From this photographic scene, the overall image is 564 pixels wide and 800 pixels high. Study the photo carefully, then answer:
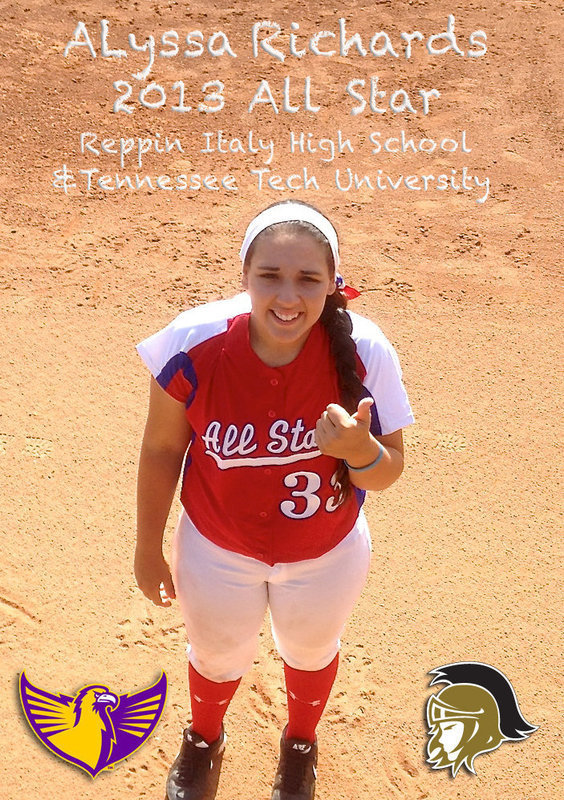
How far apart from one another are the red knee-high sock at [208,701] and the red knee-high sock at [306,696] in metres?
0.19

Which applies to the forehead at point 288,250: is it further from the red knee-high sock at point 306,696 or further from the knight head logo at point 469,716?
the knight head logo at point 469,716

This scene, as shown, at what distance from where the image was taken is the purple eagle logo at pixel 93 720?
347 centimetres

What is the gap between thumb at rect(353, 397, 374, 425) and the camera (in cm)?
221

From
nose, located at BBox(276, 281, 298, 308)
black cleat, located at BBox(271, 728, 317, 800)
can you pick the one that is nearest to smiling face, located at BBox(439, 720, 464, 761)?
black cleat, located at BBox(271, 728, 317, 800)

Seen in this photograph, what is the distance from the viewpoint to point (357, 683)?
375 centimetres

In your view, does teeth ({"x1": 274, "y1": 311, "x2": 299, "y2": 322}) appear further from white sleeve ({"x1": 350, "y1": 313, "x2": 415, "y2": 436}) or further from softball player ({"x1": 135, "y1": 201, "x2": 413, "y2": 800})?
white sleeve ({"x1": 350, "y1": 313, "x2": 415, "y2": 436})

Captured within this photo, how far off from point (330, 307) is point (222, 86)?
5.89 metres

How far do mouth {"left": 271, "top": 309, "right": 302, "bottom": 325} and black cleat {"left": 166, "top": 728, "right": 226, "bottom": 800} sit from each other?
1711 millimetres

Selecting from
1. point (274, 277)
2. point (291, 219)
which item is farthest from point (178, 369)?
point (291, 219)

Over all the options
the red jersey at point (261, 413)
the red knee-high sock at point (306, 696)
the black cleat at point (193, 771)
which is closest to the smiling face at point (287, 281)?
the red jersey at point (261, 413)

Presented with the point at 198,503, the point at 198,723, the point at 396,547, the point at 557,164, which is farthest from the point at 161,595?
the point at 557,164

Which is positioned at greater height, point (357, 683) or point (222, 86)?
point (222, 86)

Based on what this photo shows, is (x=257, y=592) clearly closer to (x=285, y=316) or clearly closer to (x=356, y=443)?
(x=356, y=443)

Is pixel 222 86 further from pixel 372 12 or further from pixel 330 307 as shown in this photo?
pixel 330 307
